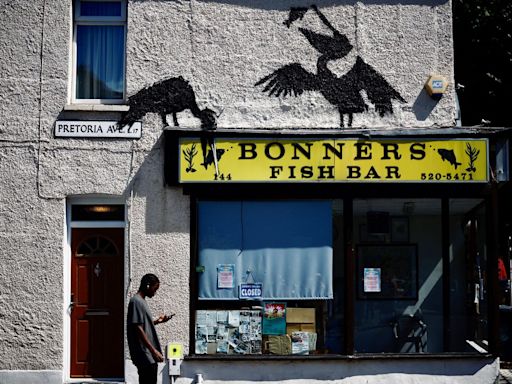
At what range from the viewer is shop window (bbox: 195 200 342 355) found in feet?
40.9

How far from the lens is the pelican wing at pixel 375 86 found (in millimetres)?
12711

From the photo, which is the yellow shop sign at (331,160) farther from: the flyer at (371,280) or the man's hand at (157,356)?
the man's hand at (157,356)

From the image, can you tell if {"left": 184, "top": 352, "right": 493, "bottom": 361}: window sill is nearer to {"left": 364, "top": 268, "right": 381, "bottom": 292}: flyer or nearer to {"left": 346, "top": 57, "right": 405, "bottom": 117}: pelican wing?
{"left": 364, "top": 268, "right": 381, "bottom": 292}: flyer

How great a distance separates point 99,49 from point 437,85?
4.96 meters

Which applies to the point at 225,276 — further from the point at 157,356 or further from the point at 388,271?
the point at 157,356

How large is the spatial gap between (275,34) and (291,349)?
455 cm

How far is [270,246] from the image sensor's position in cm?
1259

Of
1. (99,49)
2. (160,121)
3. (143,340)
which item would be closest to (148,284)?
(143,340)

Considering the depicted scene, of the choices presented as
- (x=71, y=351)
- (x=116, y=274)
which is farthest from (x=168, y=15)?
(x=71, y=351)

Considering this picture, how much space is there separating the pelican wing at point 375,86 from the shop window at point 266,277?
1.61 metres

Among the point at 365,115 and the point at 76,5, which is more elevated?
the point at 76,5

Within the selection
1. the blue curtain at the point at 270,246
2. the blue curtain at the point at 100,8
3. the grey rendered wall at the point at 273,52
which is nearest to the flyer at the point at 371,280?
the blue curtain at the point at 270,246

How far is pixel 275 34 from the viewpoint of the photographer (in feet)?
41.7

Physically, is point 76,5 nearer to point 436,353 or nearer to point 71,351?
point 71,351
